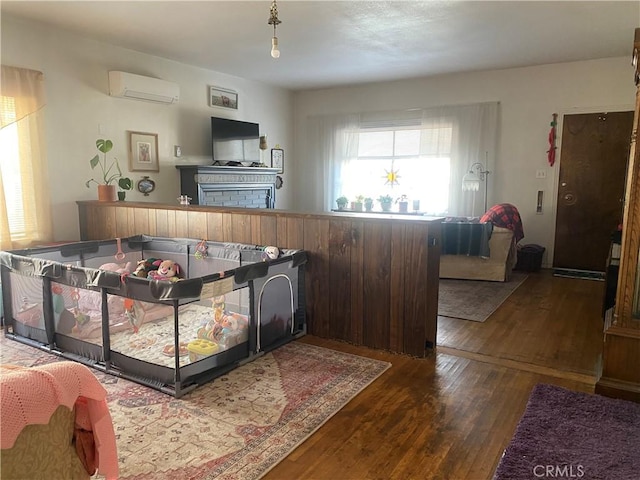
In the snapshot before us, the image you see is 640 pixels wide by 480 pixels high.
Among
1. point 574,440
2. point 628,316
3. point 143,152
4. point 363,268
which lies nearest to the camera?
point 574,440

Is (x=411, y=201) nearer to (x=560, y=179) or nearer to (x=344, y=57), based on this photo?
(x=560, y=179)

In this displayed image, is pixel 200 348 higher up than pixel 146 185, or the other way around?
pixel 146 185

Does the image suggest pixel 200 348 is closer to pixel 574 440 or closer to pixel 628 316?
pixel 574 440

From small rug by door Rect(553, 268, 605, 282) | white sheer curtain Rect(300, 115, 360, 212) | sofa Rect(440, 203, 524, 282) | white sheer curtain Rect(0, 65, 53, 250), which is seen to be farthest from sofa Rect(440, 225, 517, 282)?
white sheer curtain Rect(0, 65, 53, 250)

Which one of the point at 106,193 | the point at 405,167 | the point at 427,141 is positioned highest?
the point at 427,141

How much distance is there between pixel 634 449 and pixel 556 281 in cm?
357

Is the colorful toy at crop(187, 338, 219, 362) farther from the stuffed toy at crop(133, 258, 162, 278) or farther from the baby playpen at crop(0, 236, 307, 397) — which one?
the stuffed toy at crop(133, 258, 162, 278)

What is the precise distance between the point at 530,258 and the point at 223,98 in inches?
176

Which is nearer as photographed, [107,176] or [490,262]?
[107,176]

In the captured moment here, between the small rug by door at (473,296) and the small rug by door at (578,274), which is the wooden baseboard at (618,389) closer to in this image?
the small rug by door at (473,296)

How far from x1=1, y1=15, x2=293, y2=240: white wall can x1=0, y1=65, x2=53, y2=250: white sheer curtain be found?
0.36 ft

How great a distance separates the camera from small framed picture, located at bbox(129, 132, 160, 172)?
16.8ft

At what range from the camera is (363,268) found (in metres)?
3.19

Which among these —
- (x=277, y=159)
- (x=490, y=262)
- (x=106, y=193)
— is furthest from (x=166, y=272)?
(x=277, y=159)
